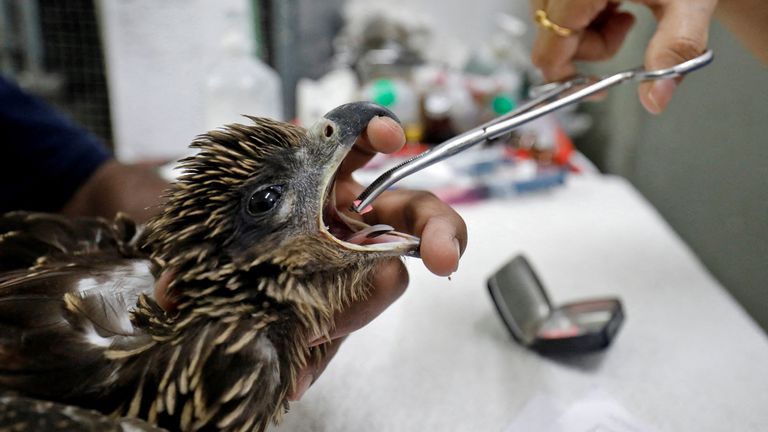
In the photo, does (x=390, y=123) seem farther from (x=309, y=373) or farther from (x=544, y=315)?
(x=544, y=315)

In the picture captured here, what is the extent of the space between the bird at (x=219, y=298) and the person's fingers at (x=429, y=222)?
3 centimetres

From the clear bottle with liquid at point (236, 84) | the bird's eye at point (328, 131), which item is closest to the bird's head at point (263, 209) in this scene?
the bird's eye at point (328, 131)

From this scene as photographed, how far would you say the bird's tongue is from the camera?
0.79m

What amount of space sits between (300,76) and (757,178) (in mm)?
1887

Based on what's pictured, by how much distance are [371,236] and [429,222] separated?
83mm

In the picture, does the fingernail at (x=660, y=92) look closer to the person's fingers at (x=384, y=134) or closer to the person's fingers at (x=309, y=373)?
the person's fingers at (x=384, y=134)

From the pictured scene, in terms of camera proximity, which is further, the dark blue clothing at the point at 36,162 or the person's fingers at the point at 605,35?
the dark blue clothing at the point at 36,162

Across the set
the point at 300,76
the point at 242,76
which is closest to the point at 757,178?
the point at 242,76

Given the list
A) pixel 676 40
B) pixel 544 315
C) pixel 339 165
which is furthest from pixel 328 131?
pixel 544 315

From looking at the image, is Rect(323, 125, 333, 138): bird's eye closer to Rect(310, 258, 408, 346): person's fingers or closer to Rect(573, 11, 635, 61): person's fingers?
Rect(310, 258, 408, 346): person's fingers

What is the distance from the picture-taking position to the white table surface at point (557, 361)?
1010 mm

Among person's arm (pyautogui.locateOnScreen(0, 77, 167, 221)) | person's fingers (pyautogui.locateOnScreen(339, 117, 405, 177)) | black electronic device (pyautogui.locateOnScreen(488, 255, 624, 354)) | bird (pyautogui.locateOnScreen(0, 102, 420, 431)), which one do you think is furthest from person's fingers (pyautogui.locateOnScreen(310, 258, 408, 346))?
person's arm (pyautogui.locateOnScreen(0, 77, 167, 221))

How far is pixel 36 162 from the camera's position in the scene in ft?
5.31

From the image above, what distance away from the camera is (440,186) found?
186 centimetres
